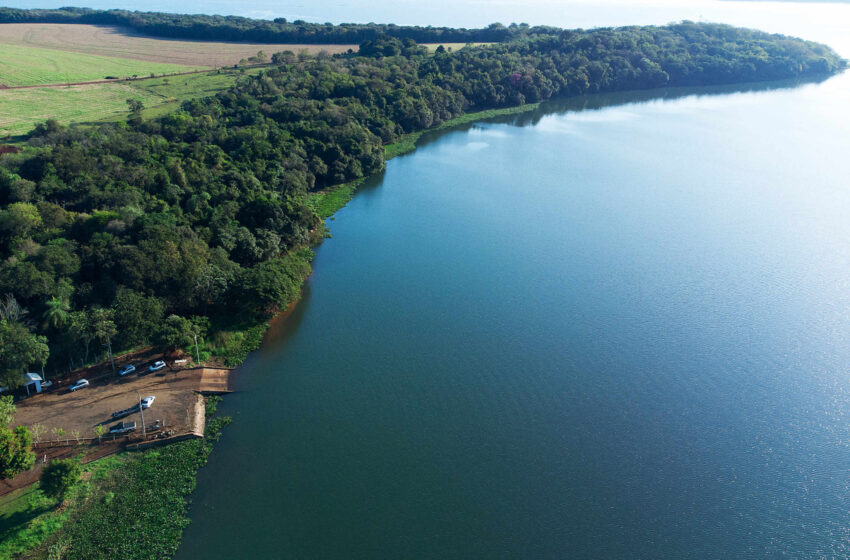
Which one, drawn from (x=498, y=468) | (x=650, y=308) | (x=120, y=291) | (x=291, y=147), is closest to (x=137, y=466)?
(x=120, y=291)

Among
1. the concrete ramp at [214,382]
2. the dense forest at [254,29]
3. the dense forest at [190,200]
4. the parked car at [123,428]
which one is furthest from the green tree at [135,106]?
the dense forest at [254,29]

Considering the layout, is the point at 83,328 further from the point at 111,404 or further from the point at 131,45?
the point at 131,45

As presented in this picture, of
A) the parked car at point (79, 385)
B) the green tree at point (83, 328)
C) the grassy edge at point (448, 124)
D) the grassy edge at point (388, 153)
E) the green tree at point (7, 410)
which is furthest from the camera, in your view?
the grassy edge at point (448, 124)

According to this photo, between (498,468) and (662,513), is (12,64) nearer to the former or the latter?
(498,468)

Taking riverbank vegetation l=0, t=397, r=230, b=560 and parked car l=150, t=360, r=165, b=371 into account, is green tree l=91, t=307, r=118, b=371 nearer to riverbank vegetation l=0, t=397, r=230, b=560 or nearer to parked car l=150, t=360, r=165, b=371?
parked car l=150, t=360, r=165, b=371

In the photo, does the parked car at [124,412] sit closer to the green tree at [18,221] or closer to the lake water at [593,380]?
the lake water at [593,380]

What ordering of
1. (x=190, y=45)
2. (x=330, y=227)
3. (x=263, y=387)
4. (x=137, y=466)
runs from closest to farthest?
1. (x=137, y=466)
2. (x=263, y=387)
3. (x=330, y=227)
4. (x=190, y=45)
